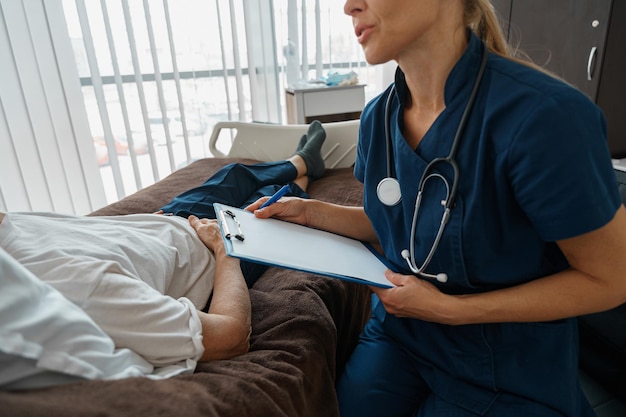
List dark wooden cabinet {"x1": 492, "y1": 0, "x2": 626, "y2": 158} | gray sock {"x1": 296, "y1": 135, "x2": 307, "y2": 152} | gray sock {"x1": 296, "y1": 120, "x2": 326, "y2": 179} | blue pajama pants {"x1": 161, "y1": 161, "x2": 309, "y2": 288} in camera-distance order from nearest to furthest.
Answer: blue pajama pants {"x1": 161, "y1": 161, "x2": 309, "y2": 288} < dark wooden cabinet {"x1": 492, "y1": 0, "x2": 626, "y2": 158} < gray sock {"x1": 296, "y1": 120, "x2": 326, "y2": 179} < gray sock {"x1": 296, "y1": 135, "x2": 307, "y2": 152}

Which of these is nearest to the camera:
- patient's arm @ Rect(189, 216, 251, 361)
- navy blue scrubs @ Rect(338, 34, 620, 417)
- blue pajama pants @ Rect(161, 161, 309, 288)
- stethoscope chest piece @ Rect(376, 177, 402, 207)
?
navy blue scrubs @ Rect(338, 34, 620, 417)

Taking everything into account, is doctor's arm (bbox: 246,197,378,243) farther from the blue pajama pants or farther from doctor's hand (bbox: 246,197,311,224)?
the blue pajama pants

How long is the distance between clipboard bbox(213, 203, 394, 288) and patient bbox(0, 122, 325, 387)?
13cm

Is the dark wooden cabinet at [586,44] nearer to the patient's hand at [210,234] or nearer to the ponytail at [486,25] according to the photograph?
the ponytail at [486,25]

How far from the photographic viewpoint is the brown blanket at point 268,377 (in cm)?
52

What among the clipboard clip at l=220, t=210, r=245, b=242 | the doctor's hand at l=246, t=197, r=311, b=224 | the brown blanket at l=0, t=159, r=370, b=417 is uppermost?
the clipboard clip at l=220, t=210, r=245, b=242

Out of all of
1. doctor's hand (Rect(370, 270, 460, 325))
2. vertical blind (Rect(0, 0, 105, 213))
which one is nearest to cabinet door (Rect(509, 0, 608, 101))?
doctor's hand (Rect(370, 270, 460, 325))

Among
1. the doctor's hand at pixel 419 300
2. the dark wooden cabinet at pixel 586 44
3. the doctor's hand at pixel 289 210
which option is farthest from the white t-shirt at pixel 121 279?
the dark wooden cabinet at pixel 586 44

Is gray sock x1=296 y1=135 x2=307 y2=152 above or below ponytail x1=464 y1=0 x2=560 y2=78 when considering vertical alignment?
below

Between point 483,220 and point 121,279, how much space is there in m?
0.63

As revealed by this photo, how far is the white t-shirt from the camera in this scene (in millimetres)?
678

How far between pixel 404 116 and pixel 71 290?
72 cm

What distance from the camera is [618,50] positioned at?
1780mm

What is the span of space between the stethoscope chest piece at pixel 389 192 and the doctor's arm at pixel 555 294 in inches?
6.2
